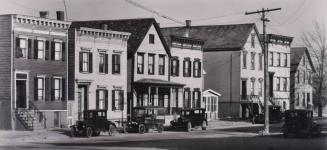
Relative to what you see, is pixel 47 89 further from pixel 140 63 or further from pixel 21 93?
pixel 140 63

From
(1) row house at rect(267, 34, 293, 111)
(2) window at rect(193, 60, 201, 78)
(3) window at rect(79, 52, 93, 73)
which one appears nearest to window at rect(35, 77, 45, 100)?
(3) window at rect(79, 52, 93, 73)

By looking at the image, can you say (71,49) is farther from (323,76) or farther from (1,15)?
(323,76)

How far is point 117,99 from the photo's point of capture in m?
52.5

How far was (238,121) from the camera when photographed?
65188 millimetres

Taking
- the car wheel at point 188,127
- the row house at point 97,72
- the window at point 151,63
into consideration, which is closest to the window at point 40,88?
the row house at point 97,72

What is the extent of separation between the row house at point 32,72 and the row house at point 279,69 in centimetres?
3714

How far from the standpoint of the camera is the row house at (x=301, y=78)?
3393 inches

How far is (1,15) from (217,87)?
3425 cm

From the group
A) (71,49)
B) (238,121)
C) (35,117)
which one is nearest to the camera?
(35,117)

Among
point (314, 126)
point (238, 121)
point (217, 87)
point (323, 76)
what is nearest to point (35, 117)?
point (314, 126)

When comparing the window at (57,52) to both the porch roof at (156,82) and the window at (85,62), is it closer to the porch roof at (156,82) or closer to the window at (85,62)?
the window at (85,62)

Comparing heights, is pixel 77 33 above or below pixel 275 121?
above

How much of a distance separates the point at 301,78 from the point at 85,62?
47.4m

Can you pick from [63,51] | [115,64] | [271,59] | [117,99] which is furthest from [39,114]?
[271,59]
